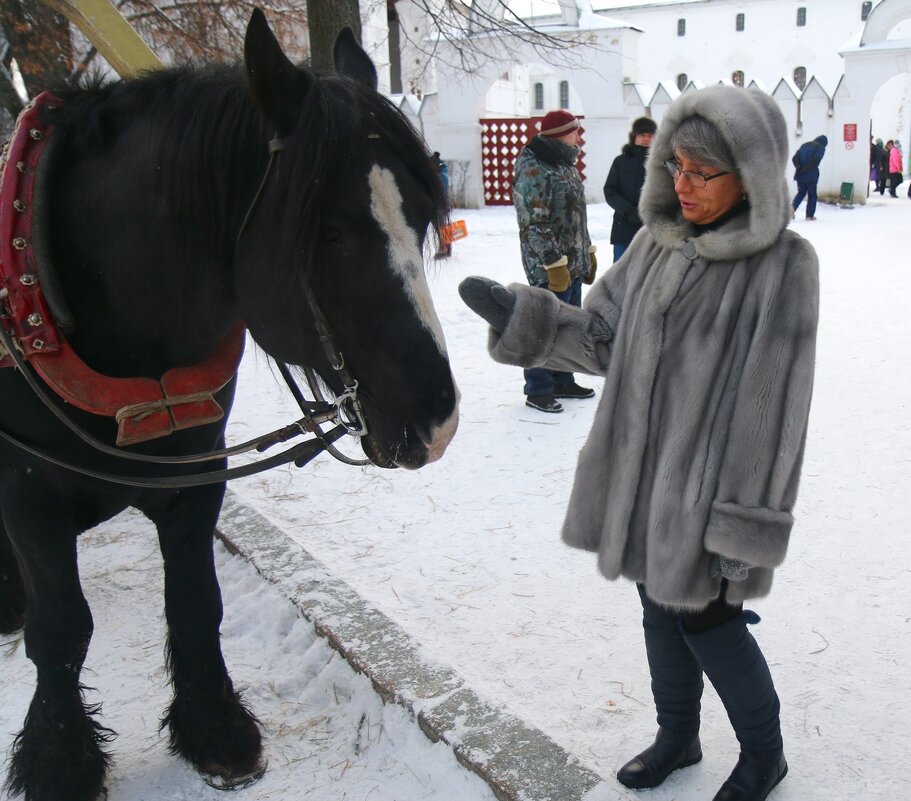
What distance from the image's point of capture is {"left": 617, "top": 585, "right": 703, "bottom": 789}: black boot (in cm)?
202

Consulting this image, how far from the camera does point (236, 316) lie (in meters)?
1.80

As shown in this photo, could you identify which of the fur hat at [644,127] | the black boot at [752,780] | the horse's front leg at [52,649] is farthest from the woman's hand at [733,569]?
the fur hat at [644,127]

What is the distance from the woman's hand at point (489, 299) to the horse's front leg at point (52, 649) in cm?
109

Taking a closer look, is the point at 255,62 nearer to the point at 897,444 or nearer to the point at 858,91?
the point at 897,444

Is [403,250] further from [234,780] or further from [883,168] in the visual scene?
[883,168]

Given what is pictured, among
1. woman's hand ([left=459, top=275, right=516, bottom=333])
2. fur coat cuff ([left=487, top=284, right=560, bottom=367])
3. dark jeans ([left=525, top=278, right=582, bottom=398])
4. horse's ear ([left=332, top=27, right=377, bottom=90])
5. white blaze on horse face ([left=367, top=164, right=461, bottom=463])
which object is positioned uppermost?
horse's ear ([left=332, top=27, right=377, bottom=90])

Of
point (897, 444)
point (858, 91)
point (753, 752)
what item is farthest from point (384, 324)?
point (858, 91)

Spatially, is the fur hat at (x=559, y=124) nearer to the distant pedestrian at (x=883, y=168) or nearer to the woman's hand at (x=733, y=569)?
the woman's hand at (x=733, y=569)

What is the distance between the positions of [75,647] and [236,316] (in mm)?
953

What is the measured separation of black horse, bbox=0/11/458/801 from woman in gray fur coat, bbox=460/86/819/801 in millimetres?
450

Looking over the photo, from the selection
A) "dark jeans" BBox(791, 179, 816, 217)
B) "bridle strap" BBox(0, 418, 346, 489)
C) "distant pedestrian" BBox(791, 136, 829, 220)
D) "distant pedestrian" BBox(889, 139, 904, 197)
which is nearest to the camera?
"bridle strap" BBox(0, 418, 346, 489)

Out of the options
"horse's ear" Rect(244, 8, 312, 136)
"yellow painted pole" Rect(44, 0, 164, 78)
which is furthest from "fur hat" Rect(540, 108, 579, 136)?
"horse's ear" Rect(244, 8, 312, 136)

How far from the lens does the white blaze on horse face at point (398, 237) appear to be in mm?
1537

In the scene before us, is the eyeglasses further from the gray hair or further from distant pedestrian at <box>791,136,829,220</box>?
distant pedestrian at <box>791,136,829,220</box>
